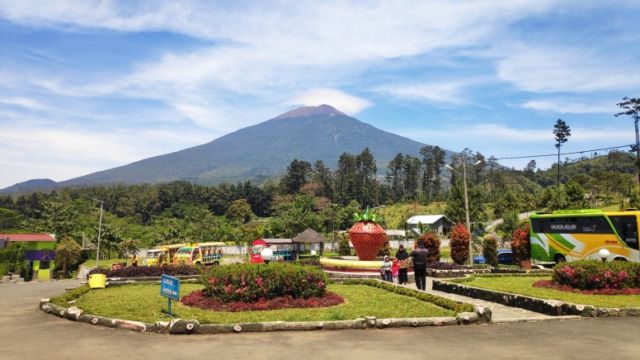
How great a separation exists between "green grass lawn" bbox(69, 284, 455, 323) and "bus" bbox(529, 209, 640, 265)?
50.4 ft

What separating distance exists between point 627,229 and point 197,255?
25937 mm

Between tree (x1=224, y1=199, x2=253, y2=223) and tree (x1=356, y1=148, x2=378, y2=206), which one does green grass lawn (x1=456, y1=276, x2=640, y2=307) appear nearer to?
tree (x1=224, y1=199, x2=253, y2=223)

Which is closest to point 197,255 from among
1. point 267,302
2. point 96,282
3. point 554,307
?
point 96,282

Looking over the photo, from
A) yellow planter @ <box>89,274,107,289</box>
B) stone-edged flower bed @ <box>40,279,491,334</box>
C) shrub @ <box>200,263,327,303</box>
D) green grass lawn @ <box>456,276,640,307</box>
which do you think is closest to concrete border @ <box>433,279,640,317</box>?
green grass lawn @ <box>456,276,640,307</box>

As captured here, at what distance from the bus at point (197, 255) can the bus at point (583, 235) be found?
21.2m

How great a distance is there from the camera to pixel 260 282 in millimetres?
13305

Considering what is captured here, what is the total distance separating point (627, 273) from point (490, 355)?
31.1 ft

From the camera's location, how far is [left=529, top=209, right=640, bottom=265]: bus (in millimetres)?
24469

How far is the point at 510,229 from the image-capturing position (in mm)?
55156

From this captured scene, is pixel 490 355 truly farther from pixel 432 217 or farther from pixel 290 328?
pixel 432 217

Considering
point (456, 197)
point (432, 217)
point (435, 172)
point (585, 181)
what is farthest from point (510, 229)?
point (435, 172)

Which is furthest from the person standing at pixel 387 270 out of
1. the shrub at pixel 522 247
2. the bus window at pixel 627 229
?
the shrub at pixel 522 247

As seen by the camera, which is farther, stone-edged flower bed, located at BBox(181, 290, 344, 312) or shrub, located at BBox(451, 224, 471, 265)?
shrub, located at BBox(451, 224, 471, 265)

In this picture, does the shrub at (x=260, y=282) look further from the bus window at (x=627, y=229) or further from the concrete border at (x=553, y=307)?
the bus window at (x=627, y=229)
